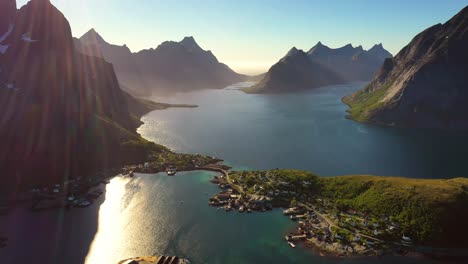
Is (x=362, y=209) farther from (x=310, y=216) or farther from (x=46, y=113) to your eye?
(x=46, y=113)

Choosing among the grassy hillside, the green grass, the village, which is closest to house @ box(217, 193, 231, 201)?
the village

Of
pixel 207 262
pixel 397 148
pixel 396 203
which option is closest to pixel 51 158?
pixel 207 262

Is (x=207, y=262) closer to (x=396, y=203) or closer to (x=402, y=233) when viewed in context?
(x=402, y=233)

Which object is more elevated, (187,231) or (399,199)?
(399,199)

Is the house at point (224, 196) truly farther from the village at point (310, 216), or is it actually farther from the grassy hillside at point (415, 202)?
the grassy hillside at point (415, 202)

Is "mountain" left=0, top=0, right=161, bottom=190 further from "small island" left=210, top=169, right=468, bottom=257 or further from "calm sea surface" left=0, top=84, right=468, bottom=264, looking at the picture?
"small island" left=210, top=169, right=468, bottom=257

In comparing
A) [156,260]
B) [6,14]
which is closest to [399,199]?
[156,260]

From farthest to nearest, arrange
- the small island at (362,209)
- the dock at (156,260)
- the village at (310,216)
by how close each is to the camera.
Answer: the small island at (362,209) < the village at (310,216) < the dock at (156,260)

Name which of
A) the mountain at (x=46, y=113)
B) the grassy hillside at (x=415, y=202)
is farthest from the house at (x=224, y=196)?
the mountain at (x=46, y=113)
